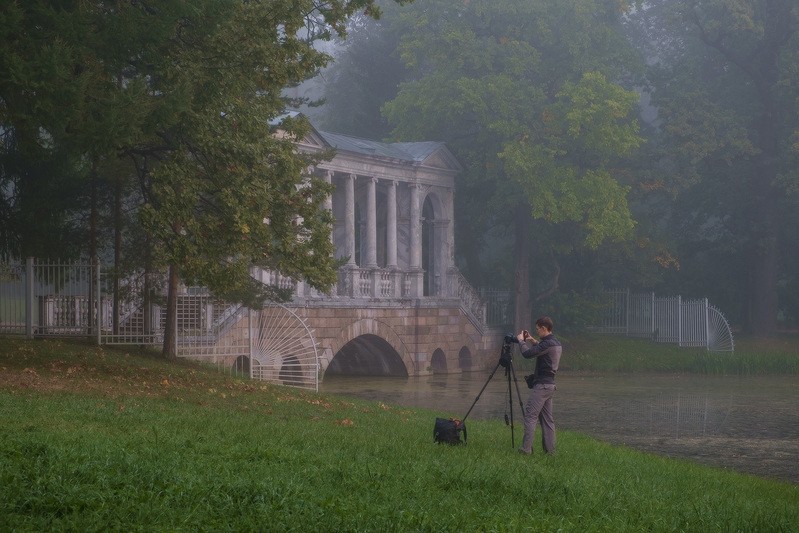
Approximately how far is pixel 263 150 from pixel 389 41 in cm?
3190

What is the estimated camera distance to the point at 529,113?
3734 cm

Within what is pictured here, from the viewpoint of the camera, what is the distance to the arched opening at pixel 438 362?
36875 millimetres

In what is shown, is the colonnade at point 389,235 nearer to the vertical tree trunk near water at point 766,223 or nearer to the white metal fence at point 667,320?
the white metal fence at point 667,320

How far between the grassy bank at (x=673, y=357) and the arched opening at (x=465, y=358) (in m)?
2.09

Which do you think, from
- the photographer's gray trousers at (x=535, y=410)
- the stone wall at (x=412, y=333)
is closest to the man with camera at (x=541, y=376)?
the photographer's gray trousers at (x=535, y=410)

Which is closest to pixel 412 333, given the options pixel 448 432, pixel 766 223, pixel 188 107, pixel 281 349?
pixel 281 349

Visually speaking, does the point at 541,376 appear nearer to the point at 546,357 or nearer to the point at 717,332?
the point at 546,357

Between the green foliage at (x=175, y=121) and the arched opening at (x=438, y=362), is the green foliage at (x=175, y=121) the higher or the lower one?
the higher one

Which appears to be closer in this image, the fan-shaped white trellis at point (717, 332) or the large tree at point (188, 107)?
the large tree at point (188, 107)

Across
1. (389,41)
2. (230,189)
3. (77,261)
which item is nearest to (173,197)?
(230,189)

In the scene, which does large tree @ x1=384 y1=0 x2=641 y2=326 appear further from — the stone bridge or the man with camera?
the man with camera

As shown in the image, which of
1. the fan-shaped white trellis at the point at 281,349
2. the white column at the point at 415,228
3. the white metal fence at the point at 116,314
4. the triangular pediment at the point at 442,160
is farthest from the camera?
the triangular pediment at the point at 442,160

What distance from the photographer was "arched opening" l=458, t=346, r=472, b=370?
38.3 m

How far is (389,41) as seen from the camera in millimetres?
48844
